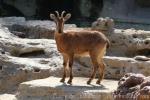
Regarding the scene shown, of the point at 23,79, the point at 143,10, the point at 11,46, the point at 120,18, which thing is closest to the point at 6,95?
the point at 23,79

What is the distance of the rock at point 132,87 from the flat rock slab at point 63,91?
8.63ft

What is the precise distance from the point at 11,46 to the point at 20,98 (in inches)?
92.3

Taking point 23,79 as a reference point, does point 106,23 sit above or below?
above

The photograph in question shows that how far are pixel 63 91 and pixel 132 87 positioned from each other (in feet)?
10.3

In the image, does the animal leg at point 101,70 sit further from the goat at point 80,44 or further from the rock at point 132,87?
the rock at point 132,87

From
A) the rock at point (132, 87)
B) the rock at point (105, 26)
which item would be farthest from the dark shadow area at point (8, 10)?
the rock at point (132, 87)

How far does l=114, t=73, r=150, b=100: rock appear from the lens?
5.01 metres

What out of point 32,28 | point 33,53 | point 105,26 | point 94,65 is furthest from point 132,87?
point 32,28

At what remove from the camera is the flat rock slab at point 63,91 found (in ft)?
27.4

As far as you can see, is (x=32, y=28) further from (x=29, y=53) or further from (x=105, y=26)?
(x=29, y=53)

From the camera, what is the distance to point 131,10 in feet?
72.5

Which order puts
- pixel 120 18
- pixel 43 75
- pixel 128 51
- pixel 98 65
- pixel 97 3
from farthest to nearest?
1. pixel 97 3
2. pixel 120 18
3. pixel 128 51
4. pixel 43 75
5. pixel 98 65

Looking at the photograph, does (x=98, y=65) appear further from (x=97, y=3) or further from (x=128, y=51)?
(x=97, y=3)

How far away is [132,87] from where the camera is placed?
5.48 meters
